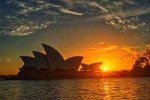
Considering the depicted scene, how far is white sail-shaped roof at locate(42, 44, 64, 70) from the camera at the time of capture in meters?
106

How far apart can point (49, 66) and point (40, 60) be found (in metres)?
6.31

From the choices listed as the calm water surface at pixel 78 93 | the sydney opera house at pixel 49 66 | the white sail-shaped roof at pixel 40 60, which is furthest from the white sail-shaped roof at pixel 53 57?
the calm water surface at pixel 78 93

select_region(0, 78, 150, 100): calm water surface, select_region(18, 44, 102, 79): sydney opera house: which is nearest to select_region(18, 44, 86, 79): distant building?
select_region(18, 44, 102, 79): sydney opera house

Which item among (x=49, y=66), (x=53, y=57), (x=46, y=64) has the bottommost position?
(x=49, y=66)

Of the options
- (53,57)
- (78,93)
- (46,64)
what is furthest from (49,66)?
(78,93)

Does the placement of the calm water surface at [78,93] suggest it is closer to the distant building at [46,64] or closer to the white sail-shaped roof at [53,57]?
A: the white sail-shaped roof at [53,57]

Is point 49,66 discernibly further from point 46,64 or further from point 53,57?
point 53,57

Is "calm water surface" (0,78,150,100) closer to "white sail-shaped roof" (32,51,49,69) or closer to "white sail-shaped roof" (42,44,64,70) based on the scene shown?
"white sail-shaped roof" (42,44,64,70)

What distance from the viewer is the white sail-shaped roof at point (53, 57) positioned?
106m

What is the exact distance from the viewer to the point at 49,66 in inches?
4776

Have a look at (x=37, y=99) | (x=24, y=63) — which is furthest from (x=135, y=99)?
(x=24, y=63)

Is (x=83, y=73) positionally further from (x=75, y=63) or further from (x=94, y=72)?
(x=75, y=63)

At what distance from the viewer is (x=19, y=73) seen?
136m

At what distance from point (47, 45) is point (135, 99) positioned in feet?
242
